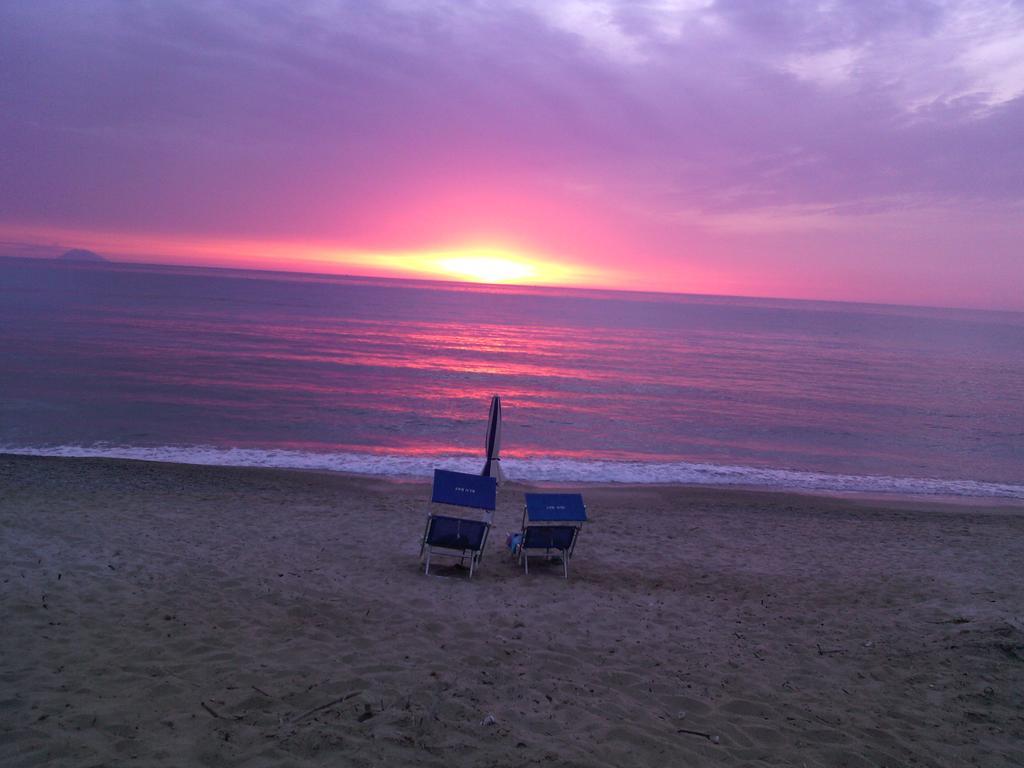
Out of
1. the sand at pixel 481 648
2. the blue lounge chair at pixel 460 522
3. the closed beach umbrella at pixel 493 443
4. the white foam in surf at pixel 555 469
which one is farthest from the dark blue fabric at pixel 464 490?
the white foam in surf at pixel 555 469

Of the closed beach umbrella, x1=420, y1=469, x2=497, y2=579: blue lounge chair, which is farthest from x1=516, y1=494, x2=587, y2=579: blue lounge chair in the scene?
the closed beach umbrella

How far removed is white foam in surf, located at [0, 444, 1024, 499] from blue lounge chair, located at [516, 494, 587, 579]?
7.18 meters

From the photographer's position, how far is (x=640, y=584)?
27.8ft

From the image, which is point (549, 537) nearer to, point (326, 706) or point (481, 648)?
point (481, 648)

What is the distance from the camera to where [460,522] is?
8.59m

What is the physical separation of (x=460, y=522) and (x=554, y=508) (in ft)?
4.25

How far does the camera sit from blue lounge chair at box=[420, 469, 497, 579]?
335 inches

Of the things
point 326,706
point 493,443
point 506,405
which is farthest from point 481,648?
point 506,405

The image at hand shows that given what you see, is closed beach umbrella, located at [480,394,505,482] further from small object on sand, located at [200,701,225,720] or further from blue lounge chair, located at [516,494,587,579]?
small object on sand, located at [200,701,225,720]

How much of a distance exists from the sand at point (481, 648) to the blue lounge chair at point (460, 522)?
1.10 ft

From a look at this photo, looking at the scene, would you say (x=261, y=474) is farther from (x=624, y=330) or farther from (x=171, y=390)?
(x=624, y=330)

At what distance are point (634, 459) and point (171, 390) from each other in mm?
17237

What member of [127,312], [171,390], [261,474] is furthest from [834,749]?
[127,312]

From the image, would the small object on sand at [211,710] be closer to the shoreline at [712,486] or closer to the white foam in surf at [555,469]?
the shoreline at [712,486]
